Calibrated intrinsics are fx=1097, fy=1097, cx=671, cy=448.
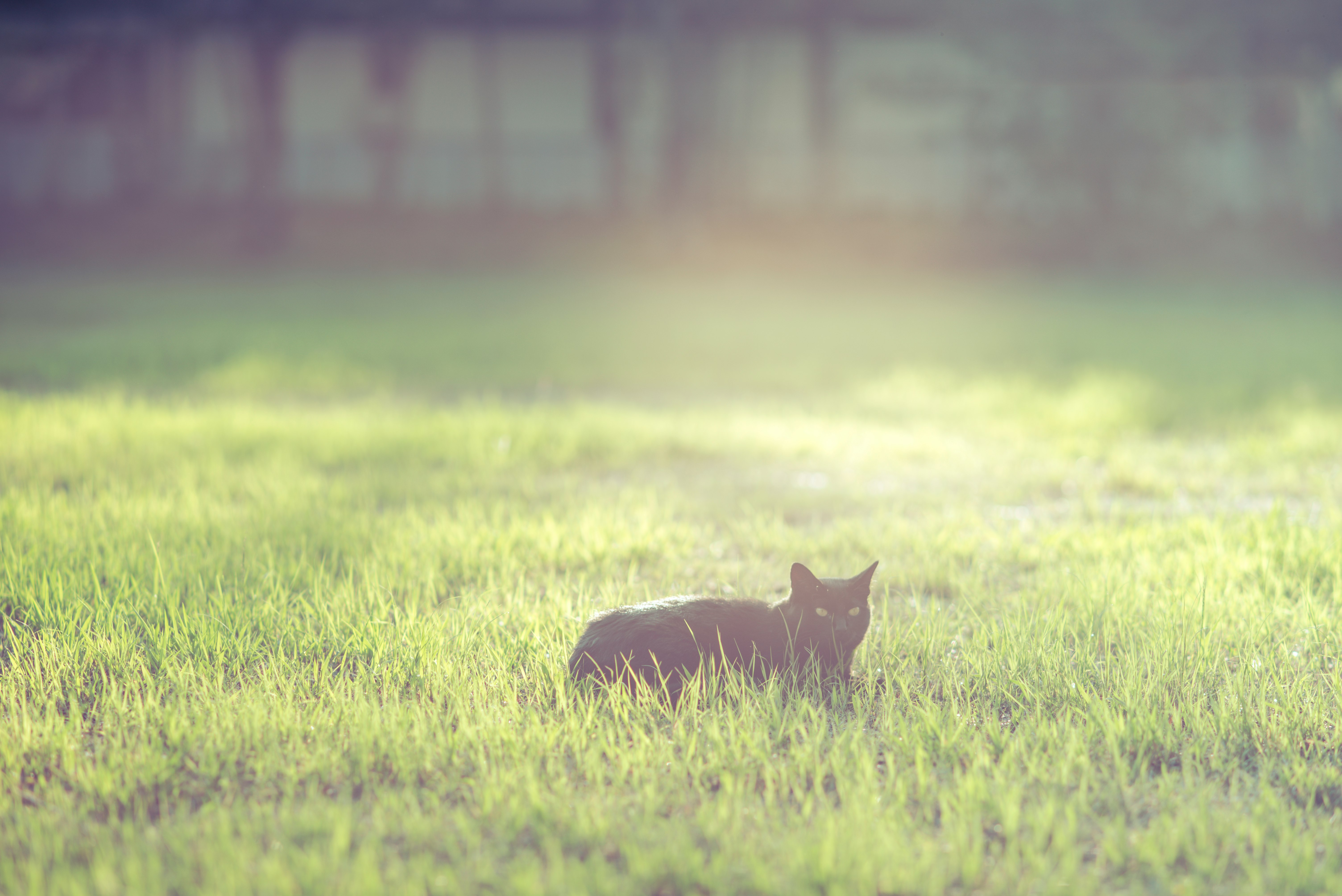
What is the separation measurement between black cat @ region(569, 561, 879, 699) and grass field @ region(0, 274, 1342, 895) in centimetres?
8

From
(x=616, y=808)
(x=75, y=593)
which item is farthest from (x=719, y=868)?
(x=75, y=593)

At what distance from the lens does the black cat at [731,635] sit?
222 centimetres

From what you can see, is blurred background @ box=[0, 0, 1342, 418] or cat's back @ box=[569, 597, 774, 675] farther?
blurred background @ box=[0, 0, 1342, 418]

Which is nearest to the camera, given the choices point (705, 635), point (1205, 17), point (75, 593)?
point (705, 635)

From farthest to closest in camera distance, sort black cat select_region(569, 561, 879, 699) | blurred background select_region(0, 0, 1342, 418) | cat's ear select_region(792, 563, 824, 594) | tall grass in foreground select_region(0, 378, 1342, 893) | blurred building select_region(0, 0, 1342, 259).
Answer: blurred building select_region(0, 0, 1342, 259) < blurred background select_region(0, 0, 1342, 418) < cat's ear select_region(792, 563, 824, 594) < black cat select_region(569, 561, 879, 699) < tall grass in foreground select_region(0, 378, 1342, 893)

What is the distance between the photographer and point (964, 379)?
288 inches

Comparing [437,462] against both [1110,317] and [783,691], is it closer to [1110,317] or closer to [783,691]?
[783,691]

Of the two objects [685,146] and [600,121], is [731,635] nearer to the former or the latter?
[685,146]

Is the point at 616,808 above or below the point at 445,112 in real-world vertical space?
below

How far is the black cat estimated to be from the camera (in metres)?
2.22

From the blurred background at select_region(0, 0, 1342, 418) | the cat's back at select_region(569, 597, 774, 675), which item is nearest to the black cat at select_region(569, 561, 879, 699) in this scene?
the cat's back at select_region(569, 597, 774, 675)

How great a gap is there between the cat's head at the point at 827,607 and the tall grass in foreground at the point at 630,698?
128mm

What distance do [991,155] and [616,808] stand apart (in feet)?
49.1

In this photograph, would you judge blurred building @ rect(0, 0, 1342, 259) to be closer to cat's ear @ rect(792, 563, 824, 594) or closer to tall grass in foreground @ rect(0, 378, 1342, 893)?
tall grass in foreground @ rect(0, 378, 1342, 893)
